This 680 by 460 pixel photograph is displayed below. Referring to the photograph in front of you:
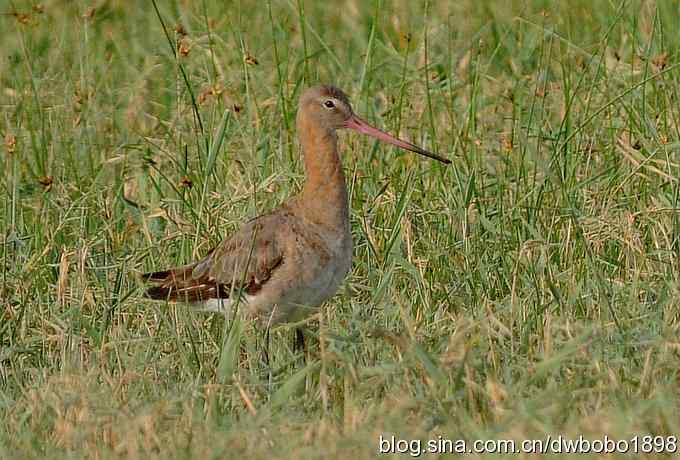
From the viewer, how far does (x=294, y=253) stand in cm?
592

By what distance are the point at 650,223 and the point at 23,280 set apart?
2.58 meters

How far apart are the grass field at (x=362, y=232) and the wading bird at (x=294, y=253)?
0.42 ft

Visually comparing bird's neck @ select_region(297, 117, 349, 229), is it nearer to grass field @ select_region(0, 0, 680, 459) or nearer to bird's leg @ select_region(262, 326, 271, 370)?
grass field @ select_region(0, 0, 680, 459)

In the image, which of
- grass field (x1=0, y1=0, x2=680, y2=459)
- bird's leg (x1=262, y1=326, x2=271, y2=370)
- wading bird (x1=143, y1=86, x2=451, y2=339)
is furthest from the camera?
wading bird (x1=143, y1=86, x2=451, y2=339)

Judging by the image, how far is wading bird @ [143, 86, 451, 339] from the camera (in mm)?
5891

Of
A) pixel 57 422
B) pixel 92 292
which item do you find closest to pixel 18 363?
pixel 92 292

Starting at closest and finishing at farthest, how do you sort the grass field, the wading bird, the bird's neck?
the grass field
the wading bird
the bird's neck

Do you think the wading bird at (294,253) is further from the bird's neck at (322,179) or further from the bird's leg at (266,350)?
the bird's leg at (266,350)

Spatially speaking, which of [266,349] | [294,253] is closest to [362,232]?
[294,253]

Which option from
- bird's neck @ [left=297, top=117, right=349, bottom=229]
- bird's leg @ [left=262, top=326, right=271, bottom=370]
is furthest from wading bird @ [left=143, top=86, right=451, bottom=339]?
bird's leg @ [left=262, top=326, right=271, bottom=370]

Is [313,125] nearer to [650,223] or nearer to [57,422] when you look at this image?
[650,223]

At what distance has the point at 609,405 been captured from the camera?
4.62 metres

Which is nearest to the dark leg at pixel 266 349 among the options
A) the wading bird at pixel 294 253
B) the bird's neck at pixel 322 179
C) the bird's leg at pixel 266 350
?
the bird's leg at pixel 266 350

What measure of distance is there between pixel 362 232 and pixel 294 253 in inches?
29.2
